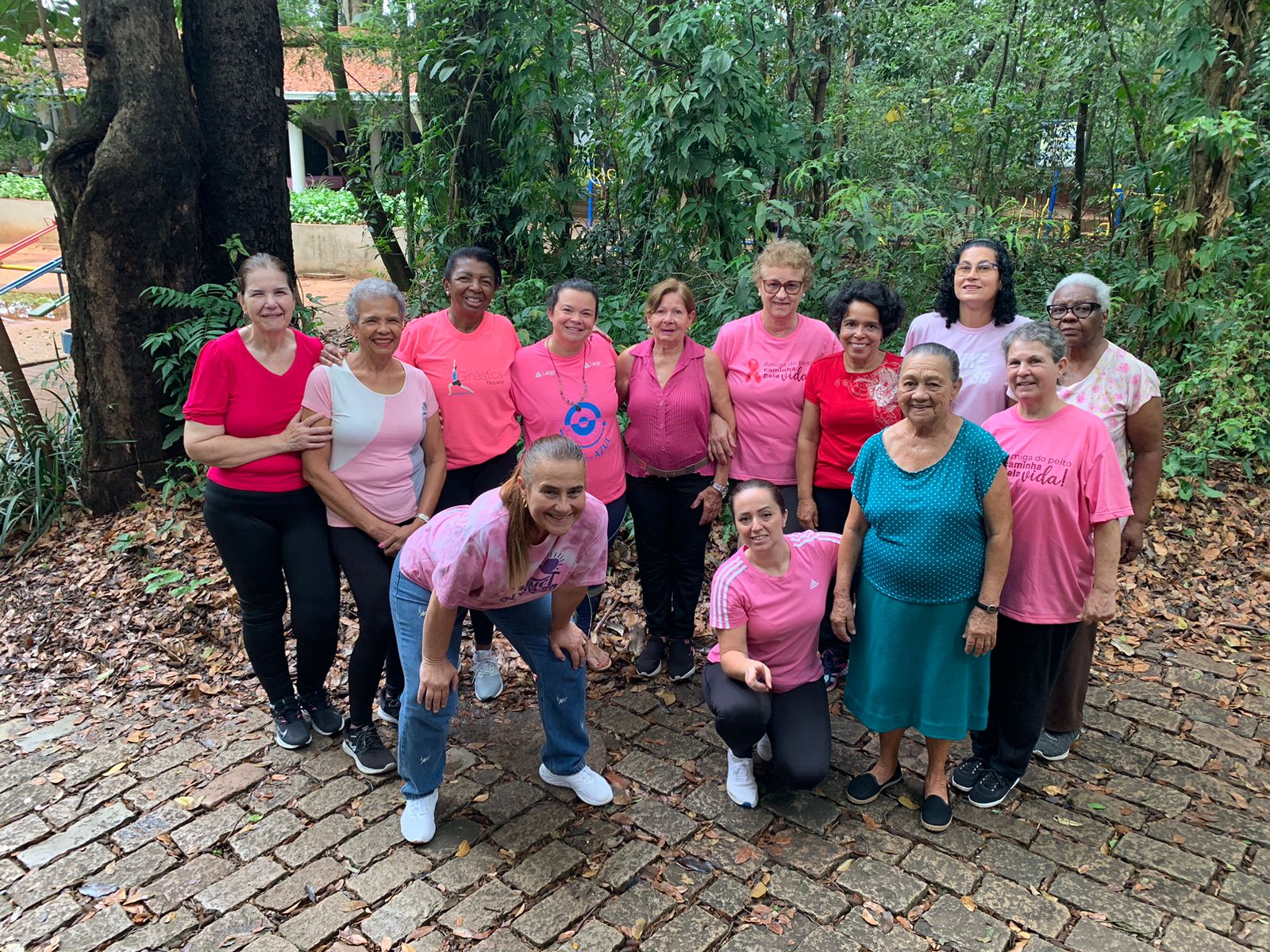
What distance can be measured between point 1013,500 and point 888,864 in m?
1.39

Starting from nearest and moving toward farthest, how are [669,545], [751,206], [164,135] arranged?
1. [669,545]
2. [164,135]
3. [751,206]

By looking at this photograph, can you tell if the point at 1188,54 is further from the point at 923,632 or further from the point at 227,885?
the point at 227,885

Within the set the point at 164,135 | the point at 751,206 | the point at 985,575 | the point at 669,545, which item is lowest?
the point at 669,545

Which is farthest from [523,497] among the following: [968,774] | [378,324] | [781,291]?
[968,774]

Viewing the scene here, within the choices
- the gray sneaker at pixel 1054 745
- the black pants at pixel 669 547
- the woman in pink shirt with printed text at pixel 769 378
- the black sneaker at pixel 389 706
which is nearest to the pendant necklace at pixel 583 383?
the black pants at pixel 669 547

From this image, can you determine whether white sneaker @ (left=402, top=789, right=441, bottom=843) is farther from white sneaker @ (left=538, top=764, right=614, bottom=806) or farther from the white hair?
the white hair

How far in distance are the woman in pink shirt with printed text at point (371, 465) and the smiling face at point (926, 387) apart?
1.91m

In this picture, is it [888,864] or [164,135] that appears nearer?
[888,864]

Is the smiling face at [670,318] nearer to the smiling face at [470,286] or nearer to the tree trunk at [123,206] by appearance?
the smiling face at [470,286]

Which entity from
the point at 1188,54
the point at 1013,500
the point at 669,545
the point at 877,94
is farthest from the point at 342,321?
the point at 1013,500

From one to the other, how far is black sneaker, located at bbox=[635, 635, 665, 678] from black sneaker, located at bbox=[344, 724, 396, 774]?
4.31ft

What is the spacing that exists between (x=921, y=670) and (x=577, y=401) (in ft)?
5.95

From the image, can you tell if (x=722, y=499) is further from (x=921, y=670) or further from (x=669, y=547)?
(x=921, y=670)

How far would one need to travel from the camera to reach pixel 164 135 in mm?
5727
